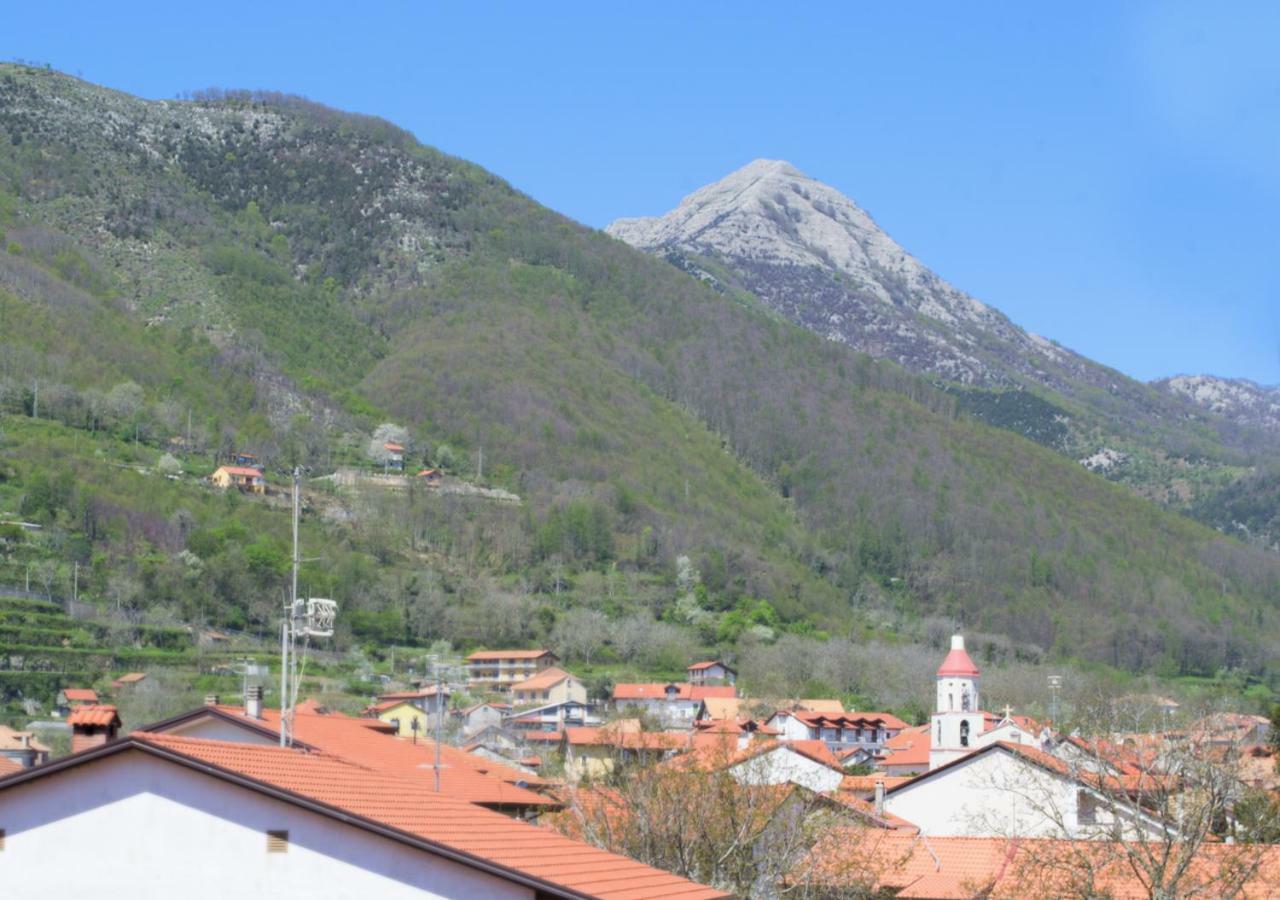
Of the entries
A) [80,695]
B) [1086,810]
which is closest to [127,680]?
[80,695]

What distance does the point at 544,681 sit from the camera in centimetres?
10512

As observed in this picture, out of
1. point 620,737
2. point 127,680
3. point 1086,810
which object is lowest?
point 127,680

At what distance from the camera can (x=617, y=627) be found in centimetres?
12181

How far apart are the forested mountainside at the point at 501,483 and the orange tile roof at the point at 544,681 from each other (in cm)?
1041

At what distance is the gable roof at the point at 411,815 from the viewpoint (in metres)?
13.4

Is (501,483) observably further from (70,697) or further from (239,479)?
(70,697)

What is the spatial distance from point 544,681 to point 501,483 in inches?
2099

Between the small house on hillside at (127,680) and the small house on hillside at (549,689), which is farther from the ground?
the small house on hillside at (127,680)

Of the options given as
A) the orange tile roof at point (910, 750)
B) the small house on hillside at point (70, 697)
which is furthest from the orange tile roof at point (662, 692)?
the small house on hillside at point (70, 697)

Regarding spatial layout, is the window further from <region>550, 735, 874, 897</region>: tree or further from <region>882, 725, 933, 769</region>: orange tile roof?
<region>882, 725, 933, 769</region>: orange tile roof

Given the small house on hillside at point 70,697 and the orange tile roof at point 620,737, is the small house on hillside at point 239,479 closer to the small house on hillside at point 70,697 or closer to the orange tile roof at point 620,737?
the orange tile roof at point 620,737

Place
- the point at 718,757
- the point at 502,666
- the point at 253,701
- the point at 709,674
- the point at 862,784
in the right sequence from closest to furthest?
the point at 253,701
the point at 718,757
the point at 862,784
the point at 502,666
the point at 709,674

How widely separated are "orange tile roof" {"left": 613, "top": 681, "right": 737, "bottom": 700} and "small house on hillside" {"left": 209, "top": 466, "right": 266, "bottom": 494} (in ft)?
123

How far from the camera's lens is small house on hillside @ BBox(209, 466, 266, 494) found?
130875mm
